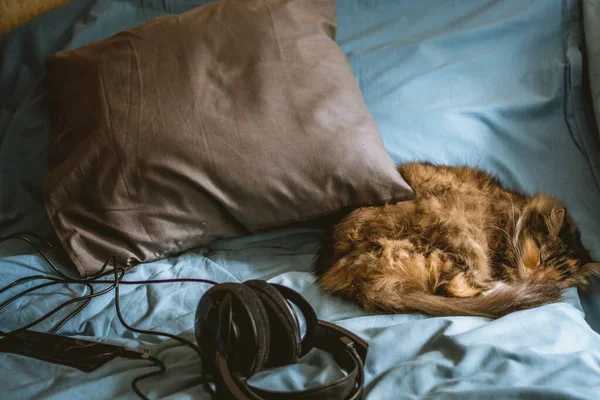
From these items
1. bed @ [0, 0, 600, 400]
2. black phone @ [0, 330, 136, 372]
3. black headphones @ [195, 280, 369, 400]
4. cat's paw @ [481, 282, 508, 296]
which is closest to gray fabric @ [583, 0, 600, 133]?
bed @ [0, 0, 600, 400]

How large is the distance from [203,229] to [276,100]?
28 cm

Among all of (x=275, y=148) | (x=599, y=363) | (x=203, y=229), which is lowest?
(x=599, y=363)

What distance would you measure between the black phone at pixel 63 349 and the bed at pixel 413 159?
15 millimetres

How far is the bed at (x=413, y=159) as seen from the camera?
745 mm

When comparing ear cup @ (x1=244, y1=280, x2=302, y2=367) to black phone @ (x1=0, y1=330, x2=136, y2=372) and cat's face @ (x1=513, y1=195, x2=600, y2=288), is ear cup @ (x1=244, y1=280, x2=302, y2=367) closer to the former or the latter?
black phone @ (x1=0, y1=330, x2=136, y2=372)

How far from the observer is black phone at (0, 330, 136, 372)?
30.7 inches

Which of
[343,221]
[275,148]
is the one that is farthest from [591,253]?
[275,148]

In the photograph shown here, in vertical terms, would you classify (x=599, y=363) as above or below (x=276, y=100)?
below

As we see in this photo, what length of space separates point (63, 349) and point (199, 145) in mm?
396

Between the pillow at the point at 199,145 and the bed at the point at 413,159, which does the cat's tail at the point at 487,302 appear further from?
the pillow at the point at 199,145

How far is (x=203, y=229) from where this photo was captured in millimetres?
1002

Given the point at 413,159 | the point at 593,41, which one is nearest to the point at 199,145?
the point at 413,159

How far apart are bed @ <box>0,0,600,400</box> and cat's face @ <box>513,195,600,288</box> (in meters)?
0.04

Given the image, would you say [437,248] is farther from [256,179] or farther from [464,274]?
[256,179]
